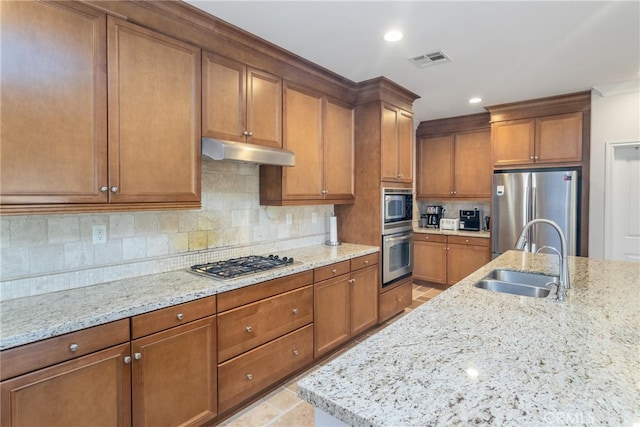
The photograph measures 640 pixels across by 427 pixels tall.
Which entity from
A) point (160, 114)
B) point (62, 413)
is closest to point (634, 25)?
point (160, 114)

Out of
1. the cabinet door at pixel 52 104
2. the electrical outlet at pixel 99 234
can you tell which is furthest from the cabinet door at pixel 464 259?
the cabinet door at pixel 52 104

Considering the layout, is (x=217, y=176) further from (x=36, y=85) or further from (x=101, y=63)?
(x=36, y=85)

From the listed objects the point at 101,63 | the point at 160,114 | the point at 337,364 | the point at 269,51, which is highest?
the point at 269,51

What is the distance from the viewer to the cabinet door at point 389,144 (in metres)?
3.45

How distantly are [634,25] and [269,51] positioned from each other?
2553mm

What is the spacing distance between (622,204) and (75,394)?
16.2ft

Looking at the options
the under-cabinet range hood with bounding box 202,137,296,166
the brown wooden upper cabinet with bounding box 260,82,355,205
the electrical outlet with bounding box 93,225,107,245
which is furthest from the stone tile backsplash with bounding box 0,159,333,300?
the under-cabinet range hood with bounding box 202,137,296,166

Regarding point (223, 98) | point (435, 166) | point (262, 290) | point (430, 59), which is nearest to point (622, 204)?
point (435, 166)

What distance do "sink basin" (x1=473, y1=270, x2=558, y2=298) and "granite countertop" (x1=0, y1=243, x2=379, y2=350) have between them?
134cm

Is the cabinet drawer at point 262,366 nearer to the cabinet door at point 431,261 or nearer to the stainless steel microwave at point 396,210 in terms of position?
the stainless steel microwave at point 396,210

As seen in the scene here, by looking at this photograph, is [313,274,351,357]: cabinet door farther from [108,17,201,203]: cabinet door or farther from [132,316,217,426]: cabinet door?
[108,17,201,203]: cabinet door

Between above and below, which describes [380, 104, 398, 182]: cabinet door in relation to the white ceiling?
below

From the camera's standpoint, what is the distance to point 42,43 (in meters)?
1.53

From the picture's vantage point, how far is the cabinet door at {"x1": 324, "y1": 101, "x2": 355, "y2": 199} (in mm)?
3232
